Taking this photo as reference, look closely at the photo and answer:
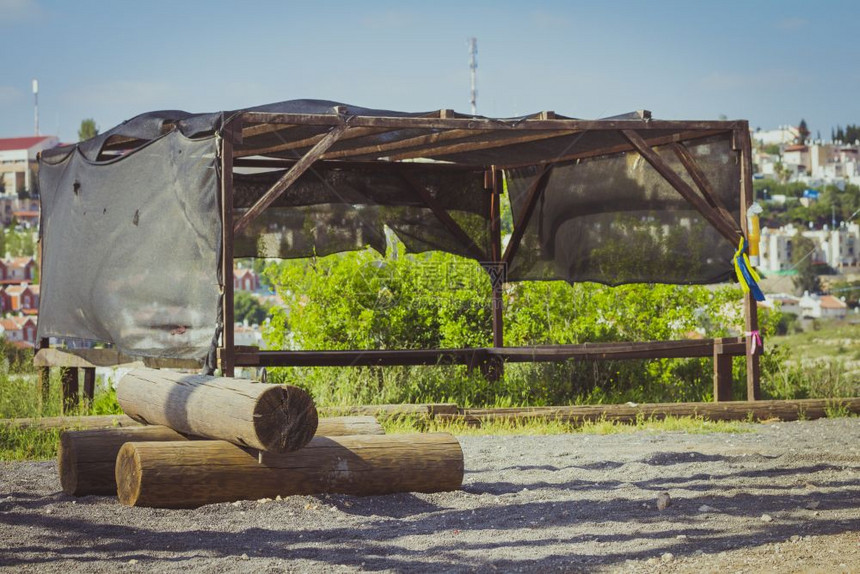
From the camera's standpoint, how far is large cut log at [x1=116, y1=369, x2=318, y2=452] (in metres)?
5.88

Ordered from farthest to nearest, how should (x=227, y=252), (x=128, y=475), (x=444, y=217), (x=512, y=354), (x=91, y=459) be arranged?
1. (x=444, y=217)
2. (x=512, y=354)
3. (x=227, y=252)
4. (x=91, y=459)
5. (x=128, y=475)

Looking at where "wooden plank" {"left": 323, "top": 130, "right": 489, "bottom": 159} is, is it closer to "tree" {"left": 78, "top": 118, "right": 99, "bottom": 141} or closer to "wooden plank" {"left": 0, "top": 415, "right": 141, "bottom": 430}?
"wooden plank" {"left": 0, "top": 415, "right": 141, "bottom": 430}

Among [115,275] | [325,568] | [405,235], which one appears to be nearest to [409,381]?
[405,235]

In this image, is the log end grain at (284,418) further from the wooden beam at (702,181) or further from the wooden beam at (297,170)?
the wooden beam at (702,181)

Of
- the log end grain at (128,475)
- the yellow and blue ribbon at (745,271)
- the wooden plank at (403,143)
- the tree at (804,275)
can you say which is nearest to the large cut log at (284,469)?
the log end grain at (128,475)

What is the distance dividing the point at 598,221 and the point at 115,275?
5.45 metres

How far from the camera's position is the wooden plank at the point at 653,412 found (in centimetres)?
989

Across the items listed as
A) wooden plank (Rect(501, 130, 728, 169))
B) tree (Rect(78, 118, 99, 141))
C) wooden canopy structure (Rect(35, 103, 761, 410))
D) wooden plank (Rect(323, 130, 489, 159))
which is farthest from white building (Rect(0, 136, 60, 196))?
wooden plank (Rect(323, 130, 489, 159))

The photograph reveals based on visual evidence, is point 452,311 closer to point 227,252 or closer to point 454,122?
point 454,122

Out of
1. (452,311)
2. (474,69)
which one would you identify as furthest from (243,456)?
(474,69)

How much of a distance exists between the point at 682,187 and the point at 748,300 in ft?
4.14

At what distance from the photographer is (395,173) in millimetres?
12711

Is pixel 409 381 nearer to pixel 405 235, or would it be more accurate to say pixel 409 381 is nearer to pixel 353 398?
pixel 353 398

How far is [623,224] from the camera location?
1208cm
